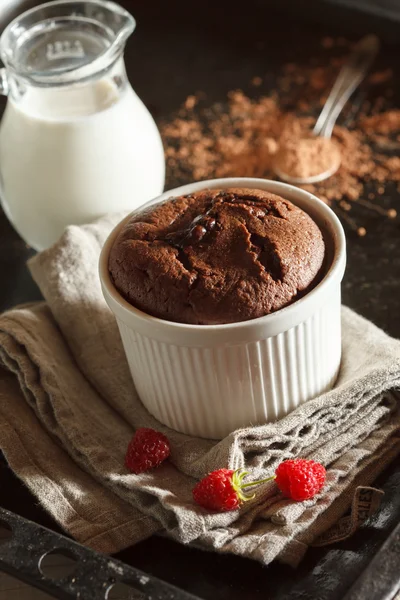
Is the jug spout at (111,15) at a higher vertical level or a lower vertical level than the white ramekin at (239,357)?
higher

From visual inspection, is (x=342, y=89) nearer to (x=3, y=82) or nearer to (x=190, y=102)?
(x=190, y=102)

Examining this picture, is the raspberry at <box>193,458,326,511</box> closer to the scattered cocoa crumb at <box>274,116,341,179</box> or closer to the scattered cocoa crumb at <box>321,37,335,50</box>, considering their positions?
the scattered cocoa crumb at <box>274,116,341,179</box>

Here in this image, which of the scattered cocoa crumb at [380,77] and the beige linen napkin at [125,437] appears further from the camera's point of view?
the scattered cocoa crumb at [380,77]

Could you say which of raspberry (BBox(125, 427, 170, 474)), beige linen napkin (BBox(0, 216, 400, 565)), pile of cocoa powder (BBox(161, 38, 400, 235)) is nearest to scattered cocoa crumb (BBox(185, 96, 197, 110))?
pile of cocoa powder (BBox(161, 38, 400, 235))

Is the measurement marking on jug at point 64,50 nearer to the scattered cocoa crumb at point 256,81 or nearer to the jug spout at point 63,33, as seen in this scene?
the jug spout at point 63,33

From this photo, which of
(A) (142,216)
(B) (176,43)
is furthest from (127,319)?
(B) (176,43)

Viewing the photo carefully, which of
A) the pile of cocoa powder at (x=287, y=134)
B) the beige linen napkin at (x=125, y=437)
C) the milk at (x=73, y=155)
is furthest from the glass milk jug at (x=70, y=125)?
the pile of cocoa powder at (x=287, y=134)
